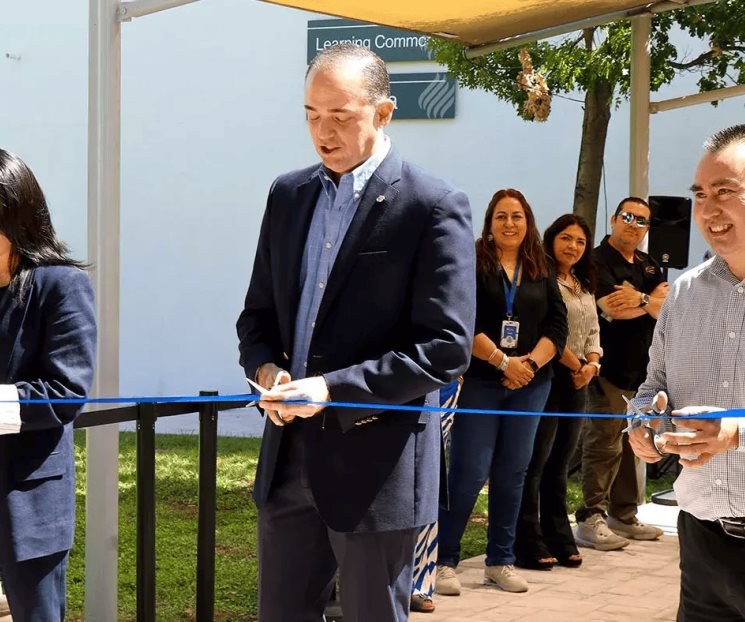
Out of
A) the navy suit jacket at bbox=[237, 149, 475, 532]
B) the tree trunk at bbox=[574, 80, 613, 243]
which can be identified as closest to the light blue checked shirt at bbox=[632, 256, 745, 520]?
the navy suit jacket at bbox=[237, 149, 475, 532]

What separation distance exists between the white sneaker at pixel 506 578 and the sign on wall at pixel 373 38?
10.7m

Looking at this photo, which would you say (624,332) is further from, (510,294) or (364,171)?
(364,171)

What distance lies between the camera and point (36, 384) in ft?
10.9

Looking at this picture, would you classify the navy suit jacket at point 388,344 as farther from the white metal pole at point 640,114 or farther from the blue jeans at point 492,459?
the white metal pole at point 640,114

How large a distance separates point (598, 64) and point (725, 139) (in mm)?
8662

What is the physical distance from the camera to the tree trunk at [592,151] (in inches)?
467

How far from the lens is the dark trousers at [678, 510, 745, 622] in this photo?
2.87 meters

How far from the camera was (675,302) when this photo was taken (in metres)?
3.12

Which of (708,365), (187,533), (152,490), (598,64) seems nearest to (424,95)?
(598,64)

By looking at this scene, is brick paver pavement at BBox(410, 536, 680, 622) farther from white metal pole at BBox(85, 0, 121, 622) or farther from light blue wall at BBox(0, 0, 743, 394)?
light blue wall at BBox(0, 0, 743, 394)

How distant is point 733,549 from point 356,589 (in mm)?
904

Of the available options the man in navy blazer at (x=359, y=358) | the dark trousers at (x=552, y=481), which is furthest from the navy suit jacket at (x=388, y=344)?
the dark trousers at (x=552, y=481)

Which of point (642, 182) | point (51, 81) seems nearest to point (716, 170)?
point (642, 182)

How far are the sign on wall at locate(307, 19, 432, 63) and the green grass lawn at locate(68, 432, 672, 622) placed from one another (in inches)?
234
